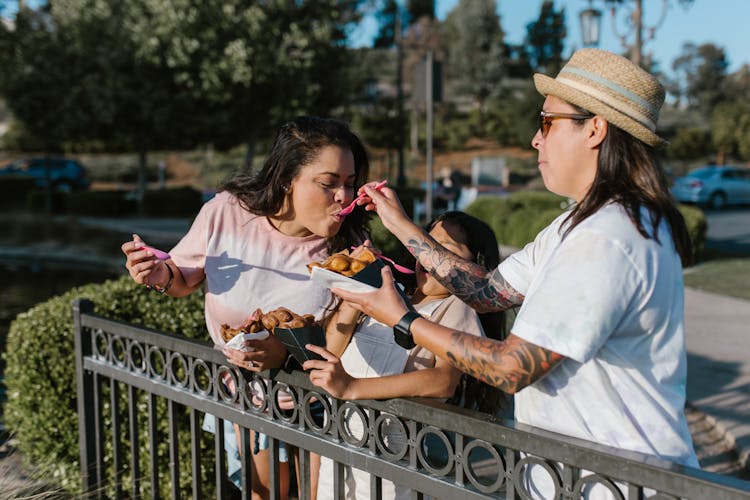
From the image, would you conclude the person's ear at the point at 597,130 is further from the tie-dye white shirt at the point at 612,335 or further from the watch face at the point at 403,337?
the watch face at the point at 403,337

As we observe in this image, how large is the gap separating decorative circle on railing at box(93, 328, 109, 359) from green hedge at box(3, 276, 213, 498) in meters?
0.62

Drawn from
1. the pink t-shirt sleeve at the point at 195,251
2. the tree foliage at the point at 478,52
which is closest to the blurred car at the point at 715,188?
the pink t-shirt sleeve at the point at 195,251

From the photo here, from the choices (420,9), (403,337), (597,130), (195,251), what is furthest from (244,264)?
(420,9)

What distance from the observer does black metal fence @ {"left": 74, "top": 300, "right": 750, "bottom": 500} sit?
1527 mm

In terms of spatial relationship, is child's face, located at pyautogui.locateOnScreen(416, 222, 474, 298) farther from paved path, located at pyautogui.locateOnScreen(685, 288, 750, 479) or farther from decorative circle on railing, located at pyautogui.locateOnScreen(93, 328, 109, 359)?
paved path, located at pyautogui.locateOnScreen(685, 288, 750, 479)

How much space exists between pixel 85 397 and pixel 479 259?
1893 mm

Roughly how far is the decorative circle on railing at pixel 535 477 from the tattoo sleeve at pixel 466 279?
512mm

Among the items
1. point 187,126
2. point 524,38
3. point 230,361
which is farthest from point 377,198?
point 524,38

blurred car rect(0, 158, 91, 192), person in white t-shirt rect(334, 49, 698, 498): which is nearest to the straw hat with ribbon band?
person in white t-shirt rect(334, 49, 698, 498)

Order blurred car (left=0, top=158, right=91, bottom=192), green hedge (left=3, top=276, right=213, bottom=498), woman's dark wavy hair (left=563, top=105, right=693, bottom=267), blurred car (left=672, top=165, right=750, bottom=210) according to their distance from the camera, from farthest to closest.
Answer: blurred car (left=0, top=158, right=91, bottom=192) → blurred car (left=672, top=165, right=750, bottom=210) → green hedge (left=3, top=276, right=213, bottom=498) → woman's dark wavy hair (left=563, top=105, right=693, bottom=267)

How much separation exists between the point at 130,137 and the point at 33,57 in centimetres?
358

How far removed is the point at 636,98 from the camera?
1.63 metres

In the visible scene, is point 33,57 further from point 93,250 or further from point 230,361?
point 230,361

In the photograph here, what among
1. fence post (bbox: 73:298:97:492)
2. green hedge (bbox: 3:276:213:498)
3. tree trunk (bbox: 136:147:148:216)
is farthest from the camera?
tree trunk (bbox: 136:147:148:216)
